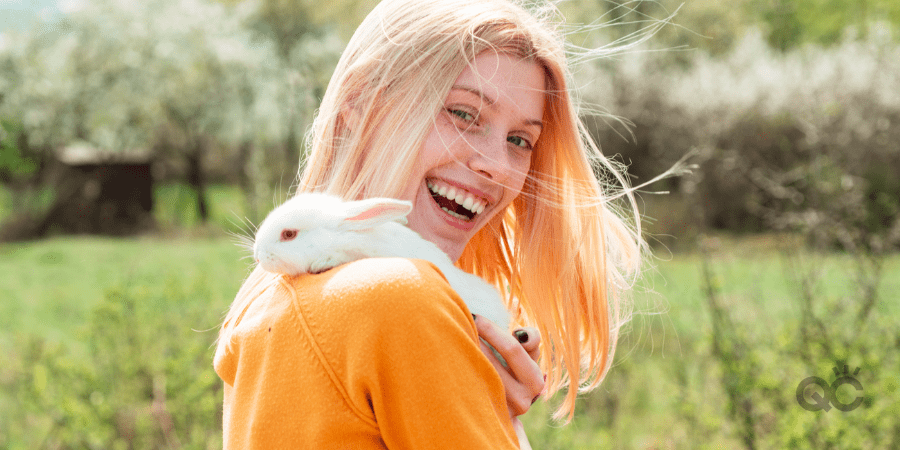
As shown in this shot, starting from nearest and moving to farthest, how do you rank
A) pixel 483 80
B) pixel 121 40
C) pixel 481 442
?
pixel 481 442
pixel 483 80
pixel 121 40

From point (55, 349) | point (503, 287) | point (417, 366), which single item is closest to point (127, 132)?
point (55, 349)

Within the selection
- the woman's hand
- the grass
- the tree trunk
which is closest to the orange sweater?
the woman's hand

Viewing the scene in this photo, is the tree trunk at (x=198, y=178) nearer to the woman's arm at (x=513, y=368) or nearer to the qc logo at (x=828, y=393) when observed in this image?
the qc logo at (x=828, y=393)

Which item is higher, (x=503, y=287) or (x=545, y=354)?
(x=503, y=287)

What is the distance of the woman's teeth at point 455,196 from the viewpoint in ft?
6.60

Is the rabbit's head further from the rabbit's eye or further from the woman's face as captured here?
the woman's face

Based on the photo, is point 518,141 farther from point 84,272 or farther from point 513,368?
point 84,272

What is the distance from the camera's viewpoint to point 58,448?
416 centimetres

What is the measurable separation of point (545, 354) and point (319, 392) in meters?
1.48

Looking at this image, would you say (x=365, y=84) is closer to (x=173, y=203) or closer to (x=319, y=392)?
(x=319, y=392)

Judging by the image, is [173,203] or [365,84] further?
[173,203]

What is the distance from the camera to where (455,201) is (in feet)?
6.77

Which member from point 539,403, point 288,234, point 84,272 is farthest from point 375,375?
point 84,272

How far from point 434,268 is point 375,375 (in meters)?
0.31
